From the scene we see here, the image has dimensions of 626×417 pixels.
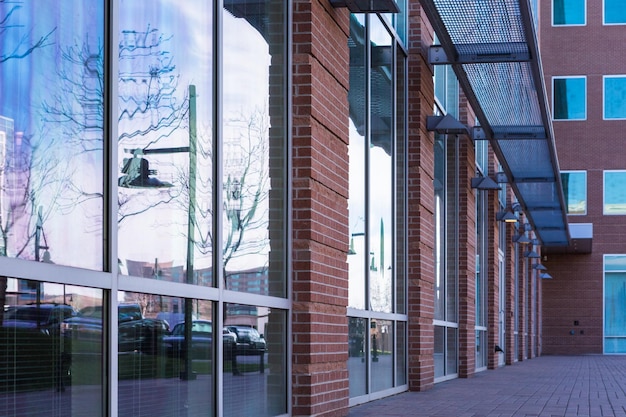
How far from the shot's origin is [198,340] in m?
6.32

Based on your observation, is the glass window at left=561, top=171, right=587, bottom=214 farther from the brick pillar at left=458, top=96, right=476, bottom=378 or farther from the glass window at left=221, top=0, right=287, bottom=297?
the glass window at left=221, top=0, right=287, bottom=297

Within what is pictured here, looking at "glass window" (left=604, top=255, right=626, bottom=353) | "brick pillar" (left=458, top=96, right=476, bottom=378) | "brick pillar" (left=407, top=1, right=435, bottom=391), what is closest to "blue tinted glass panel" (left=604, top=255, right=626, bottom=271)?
"glass window" (left=604, top=255, right=626, bottom=353)

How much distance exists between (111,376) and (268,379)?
281 cm

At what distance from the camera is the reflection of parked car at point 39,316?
4285mm

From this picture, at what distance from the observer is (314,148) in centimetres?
830

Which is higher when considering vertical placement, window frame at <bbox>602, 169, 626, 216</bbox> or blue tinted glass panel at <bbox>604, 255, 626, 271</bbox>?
window frame at <bbox>602, 169, 626, 216</bbox>

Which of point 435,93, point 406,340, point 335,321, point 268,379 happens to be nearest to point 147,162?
point 268,379

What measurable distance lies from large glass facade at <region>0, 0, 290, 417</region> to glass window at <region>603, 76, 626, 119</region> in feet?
118

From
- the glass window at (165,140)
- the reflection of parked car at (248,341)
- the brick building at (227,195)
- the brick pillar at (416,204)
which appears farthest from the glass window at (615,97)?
the glass window at (165,140)

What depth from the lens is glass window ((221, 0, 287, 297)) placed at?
280 inches

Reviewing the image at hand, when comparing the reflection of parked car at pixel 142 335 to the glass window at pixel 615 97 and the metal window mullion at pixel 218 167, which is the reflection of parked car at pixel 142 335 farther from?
the glass window at pixel 615 97

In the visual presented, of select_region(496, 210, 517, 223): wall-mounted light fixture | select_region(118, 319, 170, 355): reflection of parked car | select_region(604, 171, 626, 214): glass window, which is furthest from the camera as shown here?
select_region(604, 171, 626, 214): glass window

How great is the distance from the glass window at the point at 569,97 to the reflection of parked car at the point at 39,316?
130 ft

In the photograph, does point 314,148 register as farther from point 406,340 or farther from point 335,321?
point 406,340
